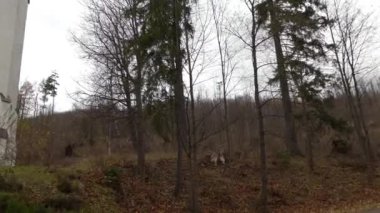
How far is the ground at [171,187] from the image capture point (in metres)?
12.8

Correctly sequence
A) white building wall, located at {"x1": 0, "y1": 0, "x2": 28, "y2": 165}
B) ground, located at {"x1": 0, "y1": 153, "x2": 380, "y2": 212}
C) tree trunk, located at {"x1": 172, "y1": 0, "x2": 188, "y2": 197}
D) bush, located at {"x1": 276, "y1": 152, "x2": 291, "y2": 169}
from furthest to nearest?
bush, located at {"x1": 276, "y1": 152, "x2": 291, "y2": 169} < white building wall, located at {"x1": 0, "y1": 0, "x2": 28, "y2": 165} < tree trunk, located at {"x1": 172, "y1": 0, "x2": 188, "y2": 197} < ground, located at {"x1": 0, "y1": 153, "x2": 380, "y2": 212}

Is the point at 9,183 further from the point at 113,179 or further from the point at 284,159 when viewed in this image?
the point at 284,159

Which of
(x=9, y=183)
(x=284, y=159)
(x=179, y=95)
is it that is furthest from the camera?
(x=284, y=159)

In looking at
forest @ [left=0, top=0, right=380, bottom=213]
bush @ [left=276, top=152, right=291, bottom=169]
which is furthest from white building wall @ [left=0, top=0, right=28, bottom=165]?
bush @ [left=276, top=152, right=291, bottom=169]

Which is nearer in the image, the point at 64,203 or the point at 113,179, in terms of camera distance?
the point at 64,203

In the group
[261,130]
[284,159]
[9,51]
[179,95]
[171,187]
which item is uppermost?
[9,51]

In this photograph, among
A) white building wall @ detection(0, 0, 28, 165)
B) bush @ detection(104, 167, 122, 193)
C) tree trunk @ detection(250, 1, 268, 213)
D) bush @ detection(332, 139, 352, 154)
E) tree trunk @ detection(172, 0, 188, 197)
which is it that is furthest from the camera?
bush @ detection(332, 139, 352, 154)

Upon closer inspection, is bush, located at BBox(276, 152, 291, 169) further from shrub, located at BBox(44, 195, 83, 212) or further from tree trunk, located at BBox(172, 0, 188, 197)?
shrub, located at BBox(44, 195, 83, 212)

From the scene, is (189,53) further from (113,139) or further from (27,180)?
(113,139)

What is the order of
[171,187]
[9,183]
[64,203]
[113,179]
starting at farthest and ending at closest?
[171,187] < [113,179] < [64,203] < [9,183]

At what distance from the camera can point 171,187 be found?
770 inches

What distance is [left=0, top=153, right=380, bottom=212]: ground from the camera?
41.8 feet

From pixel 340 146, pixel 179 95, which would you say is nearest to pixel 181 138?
pixel 179 95

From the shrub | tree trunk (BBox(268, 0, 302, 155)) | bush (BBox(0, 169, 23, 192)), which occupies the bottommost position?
the shrub
